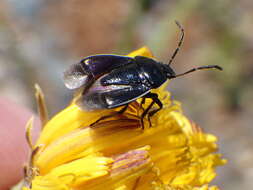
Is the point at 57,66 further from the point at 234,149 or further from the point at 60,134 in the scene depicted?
the point at 60,134

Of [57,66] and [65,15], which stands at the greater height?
[65,15]

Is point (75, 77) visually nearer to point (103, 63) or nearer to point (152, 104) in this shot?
point (103, 63)

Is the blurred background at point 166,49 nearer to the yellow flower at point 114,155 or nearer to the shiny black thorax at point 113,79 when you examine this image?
the yellow flower at point 114,155

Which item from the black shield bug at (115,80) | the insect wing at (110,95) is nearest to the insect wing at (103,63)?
the black shield bug at (115,80)

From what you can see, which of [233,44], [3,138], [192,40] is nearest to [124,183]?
[3,138]

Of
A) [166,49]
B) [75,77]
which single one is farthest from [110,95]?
[166,49]

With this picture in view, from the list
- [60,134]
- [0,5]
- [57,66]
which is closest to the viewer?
[60,134]

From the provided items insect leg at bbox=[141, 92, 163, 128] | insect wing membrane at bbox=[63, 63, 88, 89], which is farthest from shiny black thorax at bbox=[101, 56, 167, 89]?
insect wing membrane at bbox=[63, 63, 88, 89]
